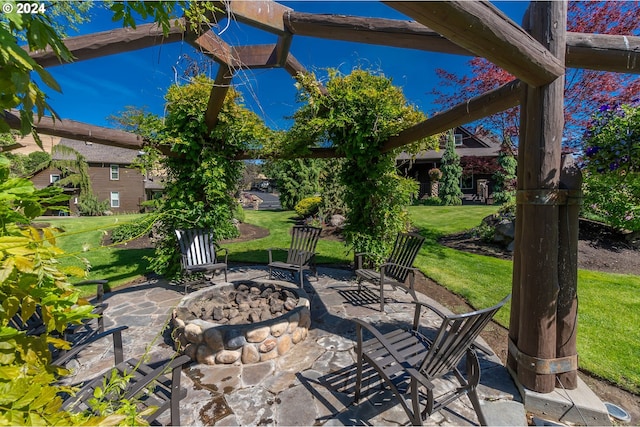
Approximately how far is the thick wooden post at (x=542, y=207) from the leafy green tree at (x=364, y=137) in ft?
8.49

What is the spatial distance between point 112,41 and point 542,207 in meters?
4.46

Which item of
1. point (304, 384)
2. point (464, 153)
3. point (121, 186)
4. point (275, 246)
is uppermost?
point (464, 153)

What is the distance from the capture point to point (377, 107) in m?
4.99

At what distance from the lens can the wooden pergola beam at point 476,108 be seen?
2.86 metres

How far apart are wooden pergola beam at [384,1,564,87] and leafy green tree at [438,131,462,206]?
16.6 meters

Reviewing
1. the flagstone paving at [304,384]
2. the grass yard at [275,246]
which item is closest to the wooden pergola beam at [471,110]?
the flagstone paving at [304,384]

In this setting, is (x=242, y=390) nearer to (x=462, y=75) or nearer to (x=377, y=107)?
(x=377, y=107)

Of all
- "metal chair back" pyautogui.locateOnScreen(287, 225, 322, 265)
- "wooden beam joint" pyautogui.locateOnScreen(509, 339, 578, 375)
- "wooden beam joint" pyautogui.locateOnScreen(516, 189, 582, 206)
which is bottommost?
"wooden beam joint" pyautogui.locateOnScreen(509, 339, 578, 375)

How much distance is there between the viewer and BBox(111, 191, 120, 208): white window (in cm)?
2377

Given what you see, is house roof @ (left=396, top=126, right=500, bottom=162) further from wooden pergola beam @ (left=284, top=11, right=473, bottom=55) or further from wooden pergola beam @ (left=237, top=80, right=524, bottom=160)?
wooden pergola beam @ (left=284, top=11, right=473, bottom=55)

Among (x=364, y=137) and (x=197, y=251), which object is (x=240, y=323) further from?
(x=364, y=137)

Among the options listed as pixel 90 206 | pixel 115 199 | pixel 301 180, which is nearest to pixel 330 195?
pixel 301 180

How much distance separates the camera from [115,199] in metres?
23.9

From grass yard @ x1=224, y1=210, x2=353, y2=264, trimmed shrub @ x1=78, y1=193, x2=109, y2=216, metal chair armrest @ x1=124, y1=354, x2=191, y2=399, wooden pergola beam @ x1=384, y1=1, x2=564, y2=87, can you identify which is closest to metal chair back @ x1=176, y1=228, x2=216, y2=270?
grass yard @ x1=224, y1=210, x2=353, y2=264
